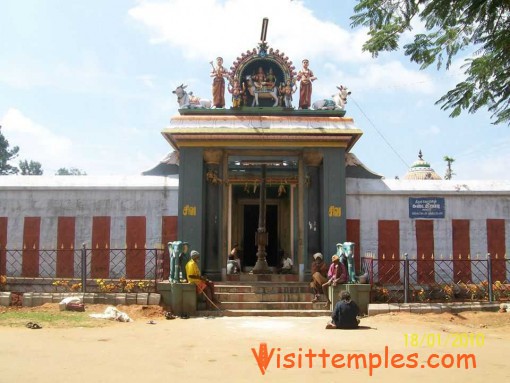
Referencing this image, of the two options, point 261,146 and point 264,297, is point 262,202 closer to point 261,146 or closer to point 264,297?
point 261,146

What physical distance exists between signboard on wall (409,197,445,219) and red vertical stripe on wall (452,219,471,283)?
514 millimetres

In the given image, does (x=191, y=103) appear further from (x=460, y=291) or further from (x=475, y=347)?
(x=475, y=347)

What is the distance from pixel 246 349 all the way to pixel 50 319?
4487 mm

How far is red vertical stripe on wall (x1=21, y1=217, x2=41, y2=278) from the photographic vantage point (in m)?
14.6

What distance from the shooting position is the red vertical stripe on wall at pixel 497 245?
14.7m

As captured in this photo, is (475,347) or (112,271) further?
(112,271)

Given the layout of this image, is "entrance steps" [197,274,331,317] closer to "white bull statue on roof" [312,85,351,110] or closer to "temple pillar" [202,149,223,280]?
"temple pillar" [202,149,223,280]

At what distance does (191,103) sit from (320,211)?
4649mm

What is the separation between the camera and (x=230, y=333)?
30.8 ft

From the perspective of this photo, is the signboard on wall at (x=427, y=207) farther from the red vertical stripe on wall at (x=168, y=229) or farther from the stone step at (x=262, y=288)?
the red vertical stripe on wall at (x=168, y=229)

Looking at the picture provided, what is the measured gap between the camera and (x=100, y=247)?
14719mm

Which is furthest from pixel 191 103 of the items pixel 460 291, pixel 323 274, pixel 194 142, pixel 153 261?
pixel 460 291

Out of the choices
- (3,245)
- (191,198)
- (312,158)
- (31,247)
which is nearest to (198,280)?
(191,198)

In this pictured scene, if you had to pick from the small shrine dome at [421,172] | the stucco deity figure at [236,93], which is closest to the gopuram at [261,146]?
the stucco deity figure at [236,93]
